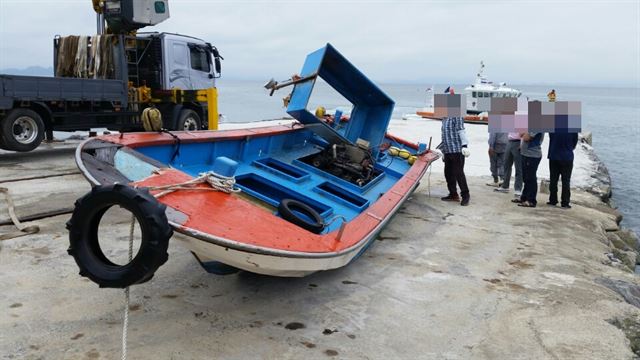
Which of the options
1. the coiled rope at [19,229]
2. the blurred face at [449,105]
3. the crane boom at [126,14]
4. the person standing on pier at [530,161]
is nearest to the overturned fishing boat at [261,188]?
the blurred face at [449,105]

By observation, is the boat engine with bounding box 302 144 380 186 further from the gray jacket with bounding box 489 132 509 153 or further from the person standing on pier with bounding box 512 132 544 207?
the gray jacket with bounding box 489 132 509 153

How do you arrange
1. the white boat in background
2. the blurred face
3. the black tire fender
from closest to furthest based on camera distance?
1. the black tire fender
2. the blurred face
3. the white boat in background

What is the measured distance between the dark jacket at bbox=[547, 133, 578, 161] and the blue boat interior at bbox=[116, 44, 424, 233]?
220 cm

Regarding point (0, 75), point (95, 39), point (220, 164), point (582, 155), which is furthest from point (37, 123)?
point (582, 155)

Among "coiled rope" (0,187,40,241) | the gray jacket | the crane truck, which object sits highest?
the crane truck

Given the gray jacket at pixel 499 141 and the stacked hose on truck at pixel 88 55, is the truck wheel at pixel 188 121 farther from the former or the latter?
the gray jacket at pixel 499 141

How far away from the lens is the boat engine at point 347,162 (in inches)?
261

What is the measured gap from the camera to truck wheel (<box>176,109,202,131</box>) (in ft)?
41.2

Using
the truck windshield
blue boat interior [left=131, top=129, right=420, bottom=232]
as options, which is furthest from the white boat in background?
blue boat interior [left=131, top=129, right=420, bottom=232]

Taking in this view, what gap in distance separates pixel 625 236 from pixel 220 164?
7556 mm

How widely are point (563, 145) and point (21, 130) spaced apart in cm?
1013

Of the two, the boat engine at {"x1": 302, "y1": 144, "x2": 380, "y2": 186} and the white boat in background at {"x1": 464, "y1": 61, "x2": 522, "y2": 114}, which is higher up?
the white boat in background at {"x1": 464, "y1": 61, "x2": 522, "y2": 114}

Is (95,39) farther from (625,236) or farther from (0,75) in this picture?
(625,236)

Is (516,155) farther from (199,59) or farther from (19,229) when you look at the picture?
(199,59)
